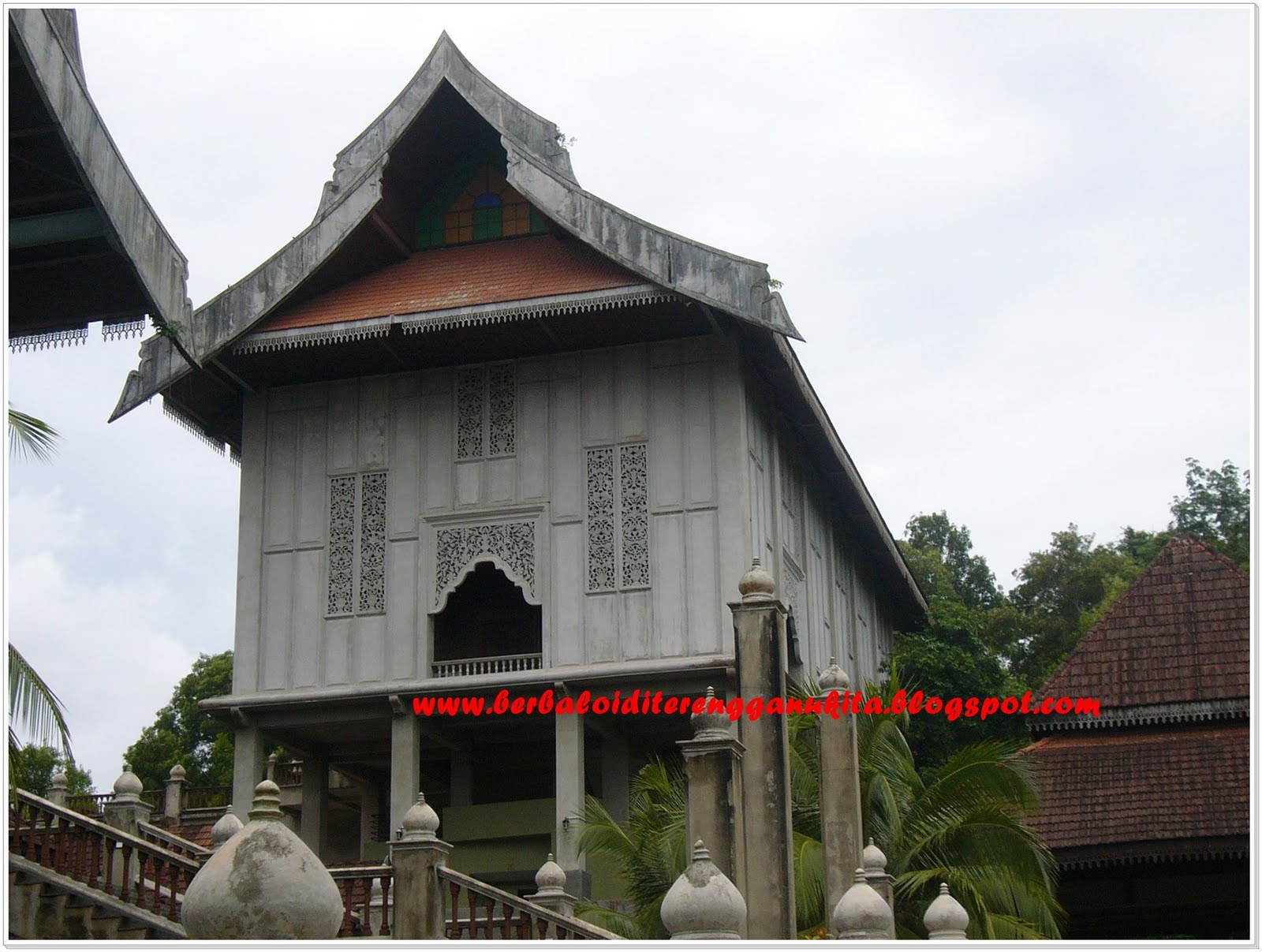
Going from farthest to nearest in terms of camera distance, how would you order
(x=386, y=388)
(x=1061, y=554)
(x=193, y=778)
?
(x=1061, y=554)
(x=193, y=778)
(x=386, y=388)

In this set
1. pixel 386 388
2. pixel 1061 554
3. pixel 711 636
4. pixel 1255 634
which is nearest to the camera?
pixel 1255 634

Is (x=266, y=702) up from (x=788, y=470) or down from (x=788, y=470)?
down

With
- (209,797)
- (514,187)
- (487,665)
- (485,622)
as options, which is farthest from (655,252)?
(209,797)

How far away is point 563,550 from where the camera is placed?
22266mm

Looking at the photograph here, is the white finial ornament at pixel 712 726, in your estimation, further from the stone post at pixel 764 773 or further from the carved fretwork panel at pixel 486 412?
the carved fretwork panel at pixel 486 412

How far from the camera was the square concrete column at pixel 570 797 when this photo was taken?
815 inches

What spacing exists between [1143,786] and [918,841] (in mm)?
5156

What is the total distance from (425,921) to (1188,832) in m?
9.00

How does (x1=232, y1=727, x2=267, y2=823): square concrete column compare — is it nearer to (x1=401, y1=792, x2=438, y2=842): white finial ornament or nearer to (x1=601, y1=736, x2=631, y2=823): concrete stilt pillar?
(x1=601, y1=736, x2=631, y2=823): concrete stilt pillar

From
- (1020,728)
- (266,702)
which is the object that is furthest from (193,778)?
(1020,728)

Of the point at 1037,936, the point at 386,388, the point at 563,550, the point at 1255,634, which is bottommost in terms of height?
the point at 1037,936

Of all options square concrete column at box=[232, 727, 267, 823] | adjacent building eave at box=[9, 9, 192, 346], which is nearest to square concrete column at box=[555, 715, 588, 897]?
square concrete column at box=[232, 727, 267, 823]

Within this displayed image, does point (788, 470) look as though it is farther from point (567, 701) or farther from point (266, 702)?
point (266, 702)

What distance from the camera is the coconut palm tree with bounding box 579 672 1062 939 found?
14234mm
